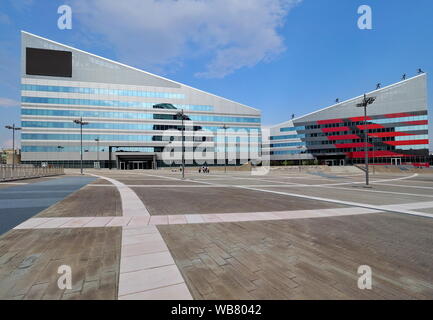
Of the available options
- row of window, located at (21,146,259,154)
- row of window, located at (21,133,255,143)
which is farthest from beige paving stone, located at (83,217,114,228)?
row of window, located at (21,133,255,143)

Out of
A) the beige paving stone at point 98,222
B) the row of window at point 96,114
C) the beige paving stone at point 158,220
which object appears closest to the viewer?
the beige paving stone at point 98,222

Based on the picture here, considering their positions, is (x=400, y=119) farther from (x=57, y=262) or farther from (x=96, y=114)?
(x=96, y=114)

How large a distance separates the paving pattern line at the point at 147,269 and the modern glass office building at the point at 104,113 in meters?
53.9

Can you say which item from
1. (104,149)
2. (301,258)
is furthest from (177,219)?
(104,149)

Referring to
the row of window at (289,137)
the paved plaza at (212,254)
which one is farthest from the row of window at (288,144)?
the paved plaza at (212,254)

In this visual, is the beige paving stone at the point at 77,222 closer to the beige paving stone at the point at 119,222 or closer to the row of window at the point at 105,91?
the beige paving stone at the point at 119,222

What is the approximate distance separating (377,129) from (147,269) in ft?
267

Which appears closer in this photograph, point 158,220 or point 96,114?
point 158,220

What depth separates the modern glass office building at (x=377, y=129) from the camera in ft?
183

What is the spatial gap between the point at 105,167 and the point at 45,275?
5959cm

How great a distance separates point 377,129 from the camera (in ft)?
195
